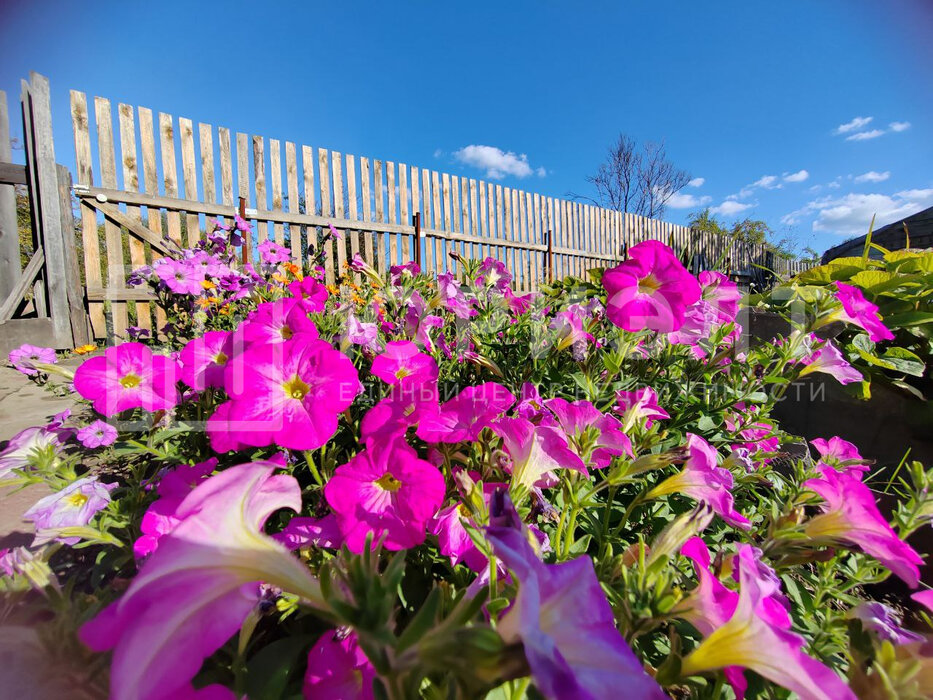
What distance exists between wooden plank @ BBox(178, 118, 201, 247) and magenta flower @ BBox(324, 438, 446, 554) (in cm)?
551

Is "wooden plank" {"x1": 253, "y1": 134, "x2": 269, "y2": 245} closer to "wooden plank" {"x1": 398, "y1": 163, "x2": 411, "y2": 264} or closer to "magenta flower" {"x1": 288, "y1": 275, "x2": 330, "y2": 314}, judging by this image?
"wooden plank" {"x1": 398, "y1": 163, "x2": 411, "y2": 264}

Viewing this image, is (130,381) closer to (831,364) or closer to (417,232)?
(831,364)

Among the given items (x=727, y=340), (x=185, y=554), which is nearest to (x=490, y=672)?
(x=185, y=554)

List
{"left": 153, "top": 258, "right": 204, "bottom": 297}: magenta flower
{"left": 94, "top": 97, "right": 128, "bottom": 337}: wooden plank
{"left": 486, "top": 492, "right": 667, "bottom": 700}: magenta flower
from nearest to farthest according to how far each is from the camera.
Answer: {"left": 486, "top": 492, "right": 667, "bottom": 700}: magenta flower
{"left": 153, "top": 258, "right": 204, "bottom": 297}: magenta flower
{"left": 94, "top": 97, "right": 128, "bottom": 337}: wooden plank

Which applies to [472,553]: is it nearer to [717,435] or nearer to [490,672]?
[490,672]

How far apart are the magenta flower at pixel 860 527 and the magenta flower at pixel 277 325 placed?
0.80 metres

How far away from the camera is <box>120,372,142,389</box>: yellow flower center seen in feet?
2.66

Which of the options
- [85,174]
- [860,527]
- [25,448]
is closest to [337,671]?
[860,527]

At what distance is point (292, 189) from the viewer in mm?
6066

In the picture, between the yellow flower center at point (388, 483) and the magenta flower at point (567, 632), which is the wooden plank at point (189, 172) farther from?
the magenta flower at point (567, 632)

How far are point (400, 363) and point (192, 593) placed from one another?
0.59m

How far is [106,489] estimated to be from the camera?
79cm

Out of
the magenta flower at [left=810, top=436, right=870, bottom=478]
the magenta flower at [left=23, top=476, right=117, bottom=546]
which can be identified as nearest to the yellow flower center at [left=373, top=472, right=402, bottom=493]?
the magenta flower at [left=23, top=476, right=117, bottom=546]

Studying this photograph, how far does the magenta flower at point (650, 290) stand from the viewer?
3.01 feet
